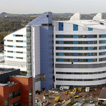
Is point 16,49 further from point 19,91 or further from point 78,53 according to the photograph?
Answer: point 19,91

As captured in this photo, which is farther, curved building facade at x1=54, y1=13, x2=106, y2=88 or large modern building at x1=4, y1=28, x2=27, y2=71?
large modern building at x1=4, y1=28, x2=27, y2=71

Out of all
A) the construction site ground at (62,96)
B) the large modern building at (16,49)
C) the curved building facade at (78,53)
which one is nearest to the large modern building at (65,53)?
the curved building facade at (78,53)

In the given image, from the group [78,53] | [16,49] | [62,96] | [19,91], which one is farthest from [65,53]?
[19,91]

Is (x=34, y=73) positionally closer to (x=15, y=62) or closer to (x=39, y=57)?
(x=39, y=57)

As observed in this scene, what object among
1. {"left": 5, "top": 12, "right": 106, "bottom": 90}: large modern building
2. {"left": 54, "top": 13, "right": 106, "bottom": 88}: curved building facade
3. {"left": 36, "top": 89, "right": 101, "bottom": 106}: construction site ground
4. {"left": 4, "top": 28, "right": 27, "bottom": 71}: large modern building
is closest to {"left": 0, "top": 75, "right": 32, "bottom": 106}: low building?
{"left": 36, "top": 89, "right": 101, "bottom": 106}: construction site ground

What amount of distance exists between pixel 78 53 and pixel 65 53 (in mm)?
2999

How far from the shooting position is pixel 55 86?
71000 mm

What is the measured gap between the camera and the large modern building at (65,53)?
68625 mm

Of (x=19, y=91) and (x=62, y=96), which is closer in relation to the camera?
(x=19, y=91)

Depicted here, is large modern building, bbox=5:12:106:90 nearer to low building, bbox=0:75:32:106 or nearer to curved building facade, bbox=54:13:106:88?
curved building facade, bbox=54:13:106:88

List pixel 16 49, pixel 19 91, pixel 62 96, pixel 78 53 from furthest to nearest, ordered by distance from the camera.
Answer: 1. pixel 16 49
2. pixel 78 53
3. pixel 62 96
4. pixel 19 91

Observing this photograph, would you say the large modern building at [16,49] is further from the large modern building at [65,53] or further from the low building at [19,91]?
the low building at [19,91]

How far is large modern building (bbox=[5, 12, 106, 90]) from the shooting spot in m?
68.6

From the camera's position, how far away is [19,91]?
39031 millimetres
